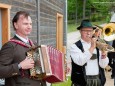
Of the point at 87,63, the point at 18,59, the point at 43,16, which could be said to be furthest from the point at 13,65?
the point at 43,16

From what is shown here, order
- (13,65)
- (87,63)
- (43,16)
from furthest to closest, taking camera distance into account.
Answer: (43,16) → (87,63) → (13,65)

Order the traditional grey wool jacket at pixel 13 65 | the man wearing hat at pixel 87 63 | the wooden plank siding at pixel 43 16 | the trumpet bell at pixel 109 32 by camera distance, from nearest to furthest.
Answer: the traditional grey wool jacket at pixel 13 65, the man wearing hat at pixel 87 63, the trumpet bell at pixel 109 32, the wooden plank siding at pixel 43 16

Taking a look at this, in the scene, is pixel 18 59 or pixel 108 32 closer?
pixel 18 59

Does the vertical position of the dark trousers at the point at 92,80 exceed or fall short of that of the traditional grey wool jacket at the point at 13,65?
it falls short

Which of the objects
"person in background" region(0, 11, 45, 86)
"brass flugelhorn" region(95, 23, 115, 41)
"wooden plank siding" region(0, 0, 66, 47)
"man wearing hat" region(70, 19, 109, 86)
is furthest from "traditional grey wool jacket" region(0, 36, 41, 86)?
"wooden plank siding" region(0, 0, 66, 47)

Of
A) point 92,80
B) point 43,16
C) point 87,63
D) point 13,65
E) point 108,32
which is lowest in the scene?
point 92,80

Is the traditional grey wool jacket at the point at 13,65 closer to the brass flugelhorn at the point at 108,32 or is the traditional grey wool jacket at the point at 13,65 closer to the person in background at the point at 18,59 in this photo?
the person in background at the point at 18,59

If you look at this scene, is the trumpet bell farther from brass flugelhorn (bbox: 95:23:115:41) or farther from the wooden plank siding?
the wooden plank siding

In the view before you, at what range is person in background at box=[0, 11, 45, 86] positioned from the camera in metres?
4.16

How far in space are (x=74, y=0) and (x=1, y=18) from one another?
237ft

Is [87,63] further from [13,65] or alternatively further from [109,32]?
[13,65]

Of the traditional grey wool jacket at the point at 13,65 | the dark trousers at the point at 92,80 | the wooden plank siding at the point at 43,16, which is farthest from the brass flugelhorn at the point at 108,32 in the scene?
the traditional grey wool jacket at the point at 13,65

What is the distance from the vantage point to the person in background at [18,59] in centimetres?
416

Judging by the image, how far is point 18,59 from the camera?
4262 mm
